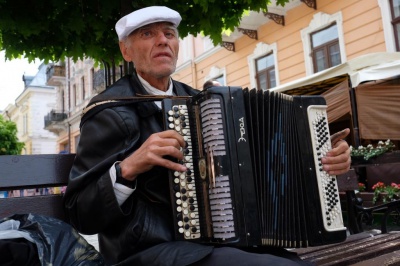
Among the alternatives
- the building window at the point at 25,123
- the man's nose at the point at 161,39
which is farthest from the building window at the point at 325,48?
the building window at the point at 25,123

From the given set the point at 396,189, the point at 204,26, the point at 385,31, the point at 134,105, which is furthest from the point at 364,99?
the point at 134,105

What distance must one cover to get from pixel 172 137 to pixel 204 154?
0.53 ft

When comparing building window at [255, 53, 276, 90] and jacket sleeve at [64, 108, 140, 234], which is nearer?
jacket sleeve at [64, 108, 140, 234]

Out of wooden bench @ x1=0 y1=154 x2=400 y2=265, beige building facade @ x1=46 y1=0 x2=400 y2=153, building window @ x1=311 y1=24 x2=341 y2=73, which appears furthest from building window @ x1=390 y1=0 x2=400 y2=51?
wooden bench @ x1=0 y1=154 x2=400 y2=265

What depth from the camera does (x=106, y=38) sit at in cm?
413

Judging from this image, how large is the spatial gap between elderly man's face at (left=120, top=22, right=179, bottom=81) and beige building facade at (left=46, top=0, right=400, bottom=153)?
25.2 ft

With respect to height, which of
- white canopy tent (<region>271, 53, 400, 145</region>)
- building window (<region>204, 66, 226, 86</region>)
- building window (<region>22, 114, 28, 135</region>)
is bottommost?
white canopy tent (<region>271, 53, 400, 145</region>)

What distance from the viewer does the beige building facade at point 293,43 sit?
10.0 metres

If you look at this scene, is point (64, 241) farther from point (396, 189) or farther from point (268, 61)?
point (268, 61)

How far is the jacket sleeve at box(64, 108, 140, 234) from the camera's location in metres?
1.87

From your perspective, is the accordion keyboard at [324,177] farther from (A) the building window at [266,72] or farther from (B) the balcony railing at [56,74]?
(B) the balcony railing at [56,74]

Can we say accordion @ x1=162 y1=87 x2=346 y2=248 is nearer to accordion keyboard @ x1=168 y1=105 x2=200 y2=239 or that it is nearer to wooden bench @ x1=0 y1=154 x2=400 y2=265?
accordion keyboard @ x1=168 y1=105 x2=200 y2=239

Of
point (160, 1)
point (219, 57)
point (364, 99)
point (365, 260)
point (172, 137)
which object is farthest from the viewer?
point (219, 57)

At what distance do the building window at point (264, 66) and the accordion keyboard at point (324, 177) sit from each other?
428 inches
